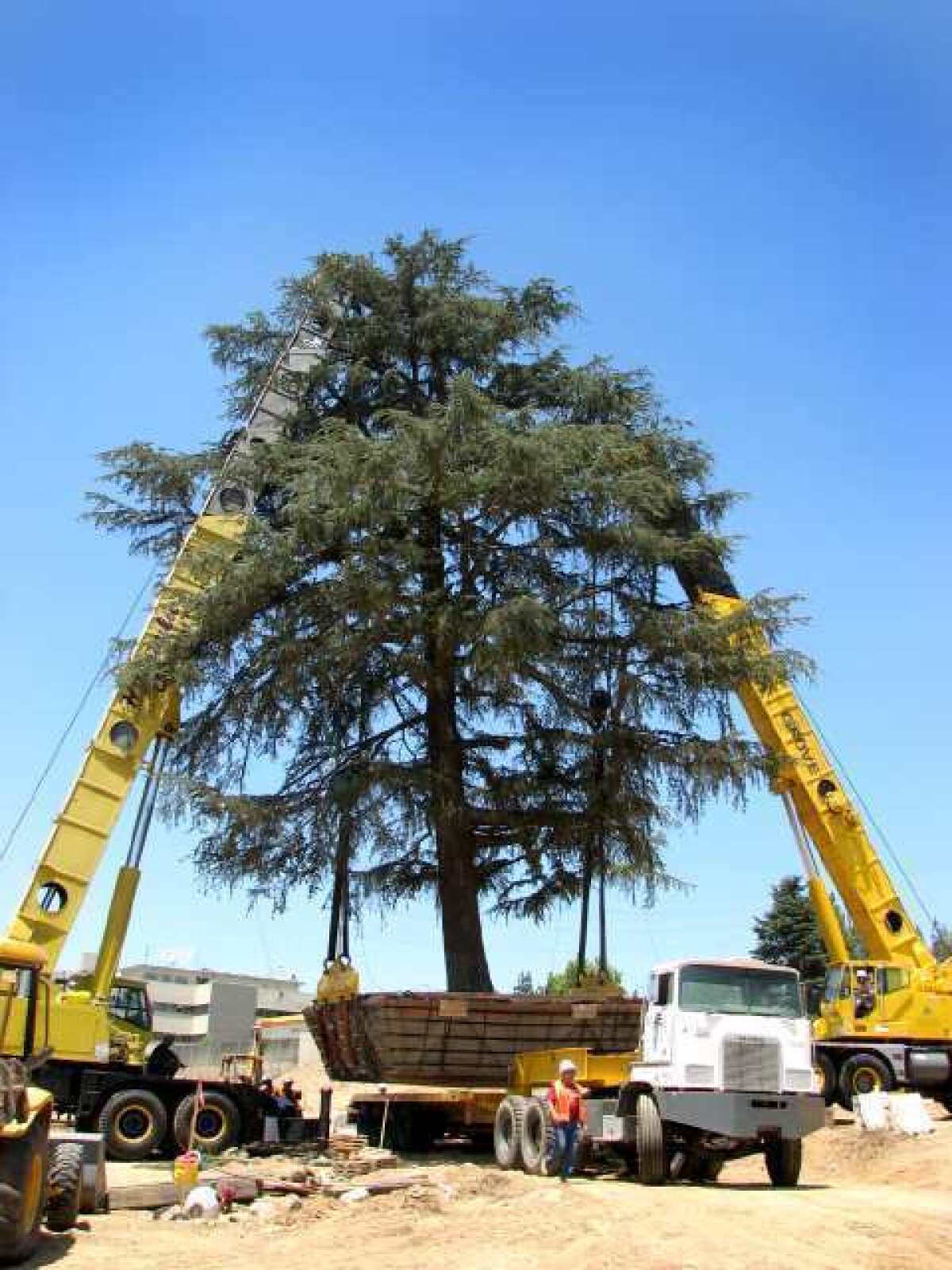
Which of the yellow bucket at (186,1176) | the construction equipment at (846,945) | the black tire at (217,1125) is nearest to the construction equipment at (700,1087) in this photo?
the yellow bucket at (186,1176)

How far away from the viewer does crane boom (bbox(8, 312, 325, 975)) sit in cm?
2114

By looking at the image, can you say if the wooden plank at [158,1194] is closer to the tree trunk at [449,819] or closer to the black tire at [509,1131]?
the black tire at [509,1131]

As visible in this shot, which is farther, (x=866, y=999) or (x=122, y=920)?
(x=866, y=999)

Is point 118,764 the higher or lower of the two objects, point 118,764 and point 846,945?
the higher

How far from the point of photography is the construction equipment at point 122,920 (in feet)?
66.9

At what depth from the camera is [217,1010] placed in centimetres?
5375

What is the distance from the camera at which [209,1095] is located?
69.3 ft

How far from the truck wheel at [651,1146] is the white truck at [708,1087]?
1 centimetres

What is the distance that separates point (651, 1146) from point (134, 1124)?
9418 mm

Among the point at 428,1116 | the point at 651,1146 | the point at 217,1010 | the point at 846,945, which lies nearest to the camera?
the point at 651,1146

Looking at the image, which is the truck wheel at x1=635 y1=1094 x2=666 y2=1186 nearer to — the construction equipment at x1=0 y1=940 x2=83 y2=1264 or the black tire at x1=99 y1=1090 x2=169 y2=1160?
the construction equipment at x1=0 y1=940 x2=83 y2=1264

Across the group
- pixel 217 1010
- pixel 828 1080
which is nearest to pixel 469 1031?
pixel 828 1080

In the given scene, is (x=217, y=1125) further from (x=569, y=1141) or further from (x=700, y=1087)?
(x=700, y=1087)

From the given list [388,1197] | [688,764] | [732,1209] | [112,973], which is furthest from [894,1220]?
[112,973]
